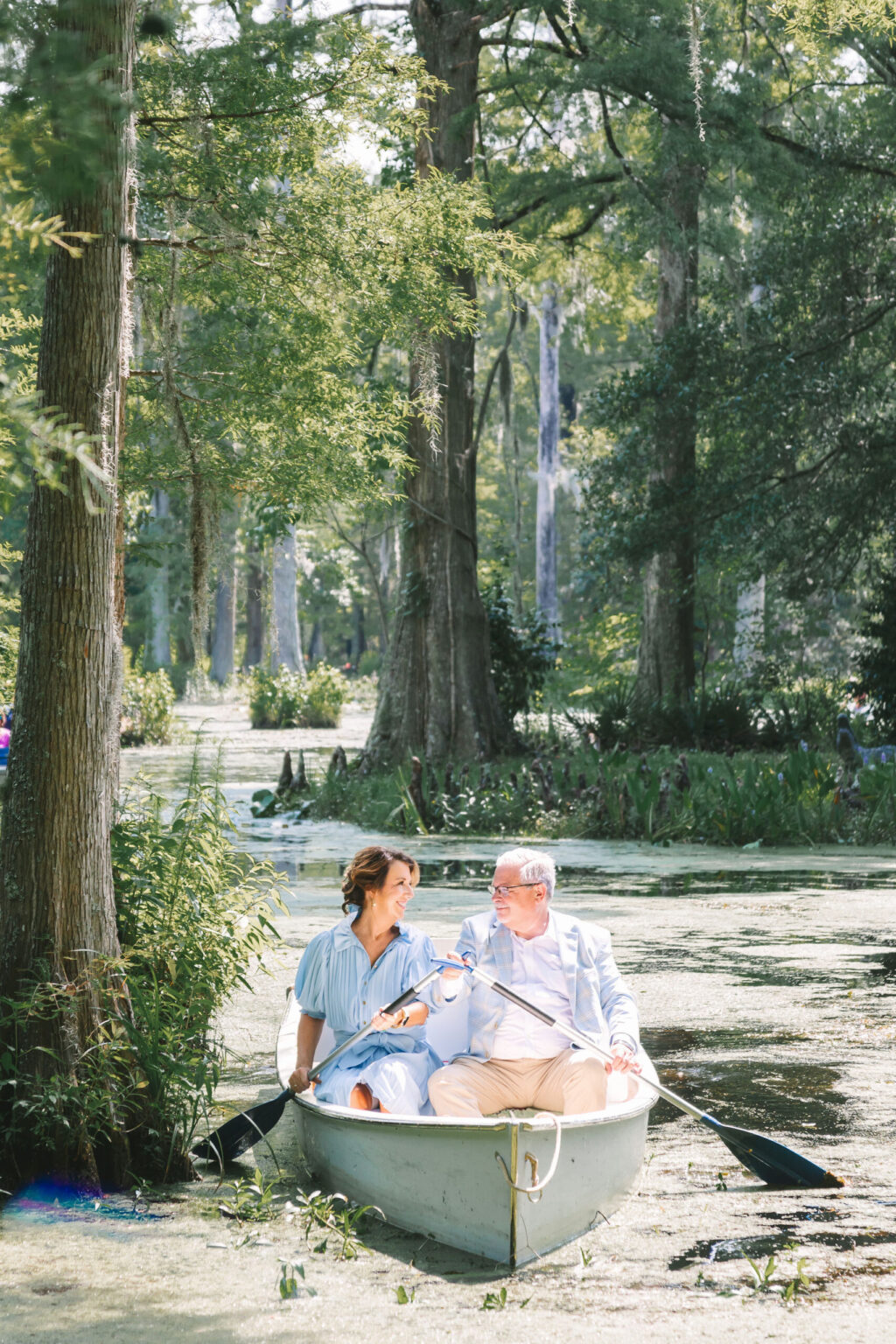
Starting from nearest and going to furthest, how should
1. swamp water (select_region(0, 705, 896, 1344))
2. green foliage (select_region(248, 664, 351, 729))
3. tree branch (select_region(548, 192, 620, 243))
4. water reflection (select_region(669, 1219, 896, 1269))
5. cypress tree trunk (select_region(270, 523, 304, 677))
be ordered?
swamp water (select_region(0, 705, 896, 1344)), water reflection (select_region(669, 1219, 896, 1269)), tree branch (select_region(548, 192, 620, 243)), green foliage (select_region(248, 664, 351, 729)), cypress tree trunk (select_region(270, 523, 304, 677))

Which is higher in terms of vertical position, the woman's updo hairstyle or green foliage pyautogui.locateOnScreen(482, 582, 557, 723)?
green foliage pyautogui.locateOnScreen(482, 582, 557, 723)

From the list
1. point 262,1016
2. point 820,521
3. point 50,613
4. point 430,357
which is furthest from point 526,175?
point 50,613

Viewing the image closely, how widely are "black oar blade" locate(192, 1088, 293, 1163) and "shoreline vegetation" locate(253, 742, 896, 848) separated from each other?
8512mm

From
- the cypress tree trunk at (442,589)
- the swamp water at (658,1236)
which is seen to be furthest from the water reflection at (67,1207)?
the cypress tree trunk at (442,589)

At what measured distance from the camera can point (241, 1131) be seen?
5.23 meters

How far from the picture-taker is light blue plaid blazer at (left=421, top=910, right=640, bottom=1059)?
5.00 m

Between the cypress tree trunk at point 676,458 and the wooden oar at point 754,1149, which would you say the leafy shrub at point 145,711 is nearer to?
the cypress tree trunk at point 676,458

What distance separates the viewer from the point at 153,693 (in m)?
Result: 26.6

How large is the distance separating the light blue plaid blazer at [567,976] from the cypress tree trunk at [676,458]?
12.3 m

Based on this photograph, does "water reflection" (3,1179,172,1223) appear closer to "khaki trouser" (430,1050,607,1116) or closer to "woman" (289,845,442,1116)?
"woman" (289,845,442,1116)

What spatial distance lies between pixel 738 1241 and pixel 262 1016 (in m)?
3.41

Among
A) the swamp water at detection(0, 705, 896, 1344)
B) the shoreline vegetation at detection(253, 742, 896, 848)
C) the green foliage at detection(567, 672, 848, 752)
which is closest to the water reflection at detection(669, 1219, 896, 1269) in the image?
the swamp water at detection(0, 705, 896, 1344)

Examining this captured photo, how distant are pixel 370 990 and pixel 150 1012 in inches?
27.6

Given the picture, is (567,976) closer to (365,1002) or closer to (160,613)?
(365,1002)
